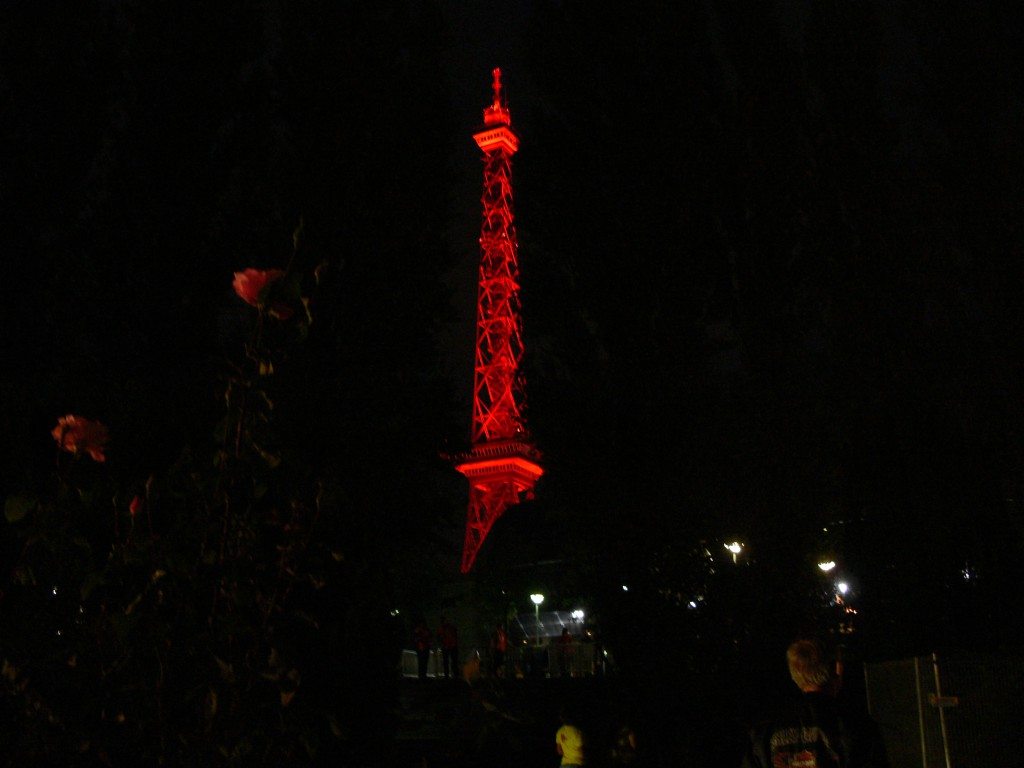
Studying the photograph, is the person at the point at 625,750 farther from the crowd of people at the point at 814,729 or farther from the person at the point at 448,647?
Answer: the person at the point at 448,647

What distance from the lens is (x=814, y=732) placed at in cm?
351

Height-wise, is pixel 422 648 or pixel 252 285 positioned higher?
pixel 252 285

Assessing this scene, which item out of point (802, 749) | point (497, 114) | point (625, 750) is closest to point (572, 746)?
point (625, 750)

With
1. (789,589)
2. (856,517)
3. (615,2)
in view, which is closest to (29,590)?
(789,589)

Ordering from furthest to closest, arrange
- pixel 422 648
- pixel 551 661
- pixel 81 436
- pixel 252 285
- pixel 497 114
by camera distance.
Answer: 1. pixel 497 114
2. pixel 551 661
3. pixel 422 648
4. pixel 81 436
5. pixel 252 285

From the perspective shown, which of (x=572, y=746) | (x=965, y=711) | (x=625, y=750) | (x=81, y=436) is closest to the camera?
(x=81, y=436)

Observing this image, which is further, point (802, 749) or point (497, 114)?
point (497, 114)

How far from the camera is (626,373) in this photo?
13.4 meters

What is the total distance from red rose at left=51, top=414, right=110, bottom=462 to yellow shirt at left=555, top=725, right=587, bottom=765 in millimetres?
6790

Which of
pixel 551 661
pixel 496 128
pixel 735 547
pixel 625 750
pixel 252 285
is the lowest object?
pixel 625 750

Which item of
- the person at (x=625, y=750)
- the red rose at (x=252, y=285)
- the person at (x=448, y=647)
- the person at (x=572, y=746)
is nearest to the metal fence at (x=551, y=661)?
the person at (x=448, y=647)

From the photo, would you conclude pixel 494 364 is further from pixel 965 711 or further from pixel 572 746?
pixel 965 711

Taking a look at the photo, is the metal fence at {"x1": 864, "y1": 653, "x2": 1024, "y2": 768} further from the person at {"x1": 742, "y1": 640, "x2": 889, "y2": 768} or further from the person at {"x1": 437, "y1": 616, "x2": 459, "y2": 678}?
the person at {"x1": 437, "y1": 616, "x2": 459, "y2": 678}

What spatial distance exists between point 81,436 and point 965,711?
3651 mm
